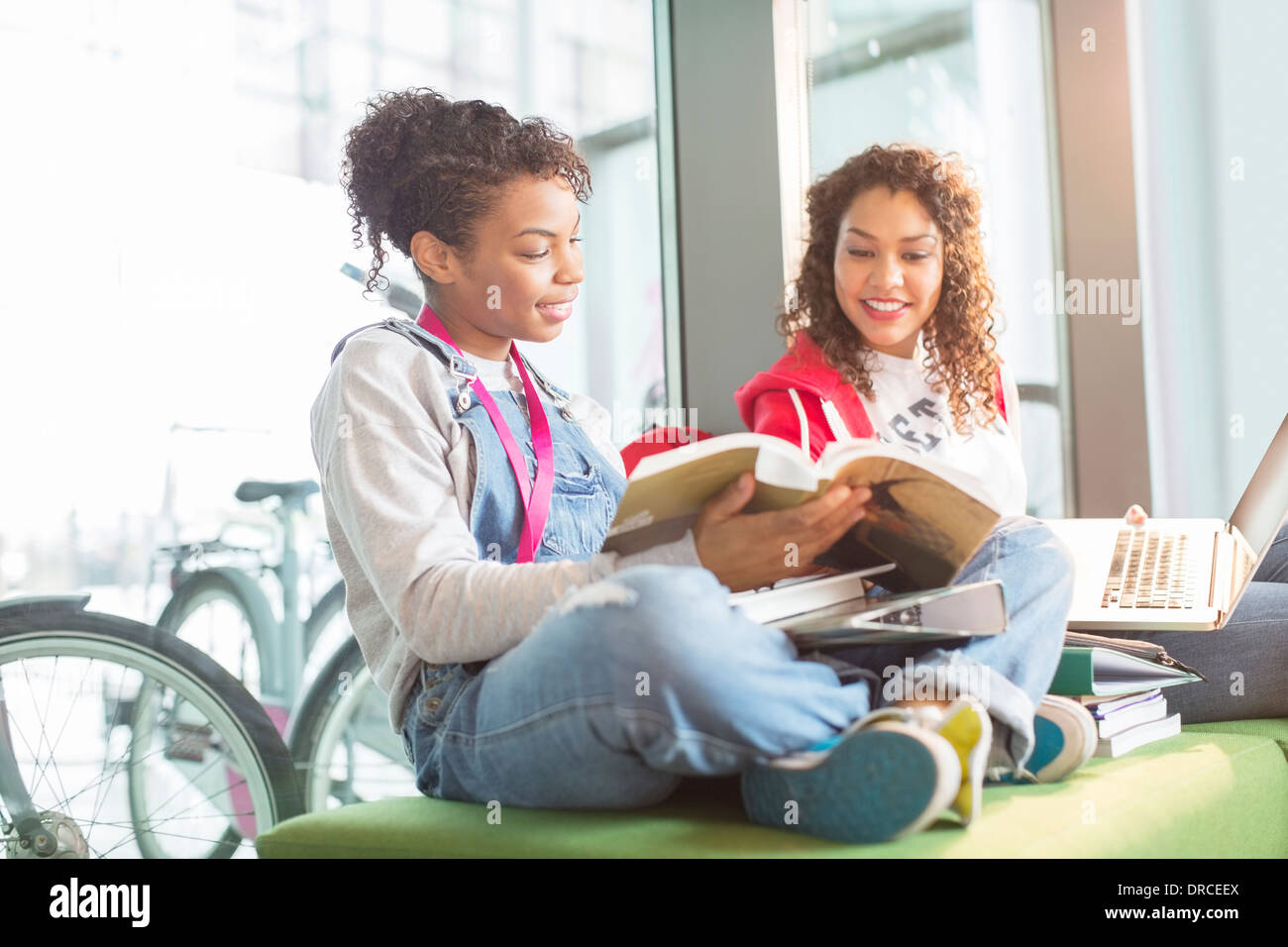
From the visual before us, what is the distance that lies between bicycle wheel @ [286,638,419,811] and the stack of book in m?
0.93

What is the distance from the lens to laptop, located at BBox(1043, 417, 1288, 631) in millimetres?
1223

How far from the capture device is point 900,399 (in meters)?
1.53

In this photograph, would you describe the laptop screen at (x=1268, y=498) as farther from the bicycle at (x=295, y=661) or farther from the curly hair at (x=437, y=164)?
the bicycle at (x=295, y=661)

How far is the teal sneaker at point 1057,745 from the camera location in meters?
0.97

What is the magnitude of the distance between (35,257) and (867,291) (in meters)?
1.05

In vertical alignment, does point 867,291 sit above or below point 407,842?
above

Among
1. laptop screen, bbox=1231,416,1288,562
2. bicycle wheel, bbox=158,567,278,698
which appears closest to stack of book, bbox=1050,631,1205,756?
laptop screen, bbox=1231,416,1288,562

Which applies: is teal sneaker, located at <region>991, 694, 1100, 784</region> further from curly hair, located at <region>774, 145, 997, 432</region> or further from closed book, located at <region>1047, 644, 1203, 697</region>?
curly hair, located at <region>774, 145, 997, 432</region>

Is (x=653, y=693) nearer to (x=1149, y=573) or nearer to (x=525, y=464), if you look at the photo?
(x=525, y=464)

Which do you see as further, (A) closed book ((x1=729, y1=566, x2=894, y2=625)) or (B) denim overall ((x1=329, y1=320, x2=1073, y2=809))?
(A) closed book ((x1=729, y1=566, x2=894, y2=625))

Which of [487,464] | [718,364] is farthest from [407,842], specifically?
[718,364]

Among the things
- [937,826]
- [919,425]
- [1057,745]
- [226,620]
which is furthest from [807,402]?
[226,620]

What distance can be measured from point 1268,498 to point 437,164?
3.36ft
